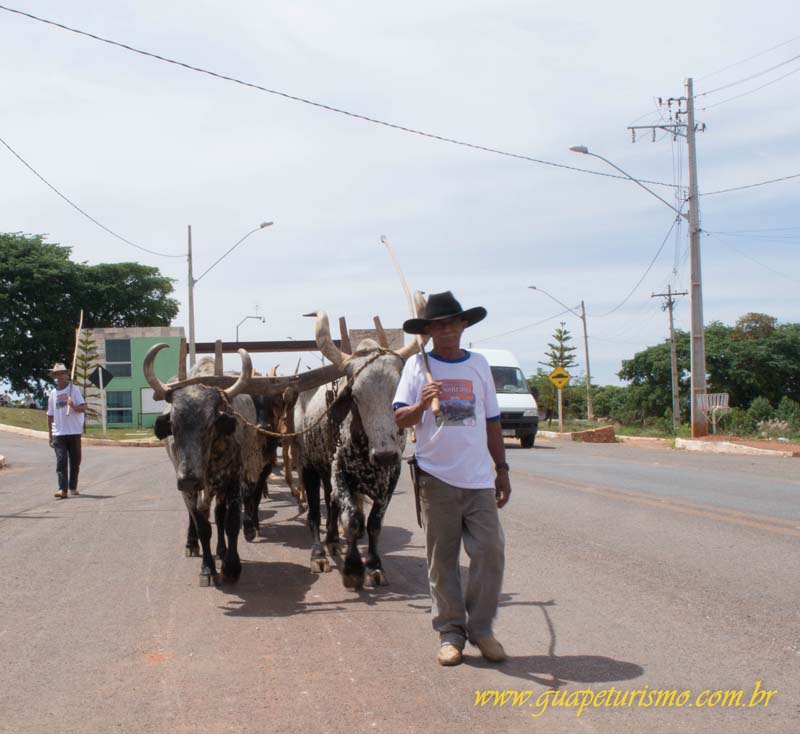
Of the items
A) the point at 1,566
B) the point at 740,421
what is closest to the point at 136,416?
the point at 740,421

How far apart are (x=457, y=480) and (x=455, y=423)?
12.7 inches

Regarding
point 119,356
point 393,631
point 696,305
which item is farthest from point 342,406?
point 119,356

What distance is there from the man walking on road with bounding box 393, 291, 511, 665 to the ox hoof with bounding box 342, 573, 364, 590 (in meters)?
1.67

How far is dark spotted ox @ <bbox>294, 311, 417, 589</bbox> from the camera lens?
6477 millimetres

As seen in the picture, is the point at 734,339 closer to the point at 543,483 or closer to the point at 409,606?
the point at 543,483

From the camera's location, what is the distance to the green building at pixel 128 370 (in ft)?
172

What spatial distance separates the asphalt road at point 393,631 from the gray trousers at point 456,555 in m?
0.20

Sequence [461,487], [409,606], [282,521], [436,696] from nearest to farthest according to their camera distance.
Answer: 1. [436,696]
2. [461,487]
3. [409,606]
4. [282,521]

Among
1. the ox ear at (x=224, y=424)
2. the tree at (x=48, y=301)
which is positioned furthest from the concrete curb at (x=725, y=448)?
the tree at (x=48, y=301)

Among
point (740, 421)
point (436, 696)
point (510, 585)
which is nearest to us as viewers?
point (436, 696)

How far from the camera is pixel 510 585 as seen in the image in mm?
6906

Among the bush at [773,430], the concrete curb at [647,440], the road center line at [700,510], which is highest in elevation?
the bush at [773,430]

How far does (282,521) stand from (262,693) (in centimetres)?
655

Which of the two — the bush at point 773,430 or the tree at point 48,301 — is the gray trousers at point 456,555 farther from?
the tree at point 48,301
